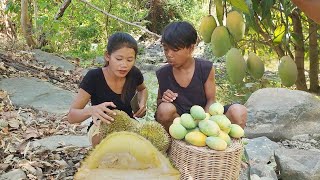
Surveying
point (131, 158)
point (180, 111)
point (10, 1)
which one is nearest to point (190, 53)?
point (180, 111)

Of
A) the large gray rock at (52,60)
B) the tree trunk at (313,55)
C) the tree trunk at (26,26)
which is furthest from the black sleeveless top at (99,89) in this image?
the tree trunk at (26,26)

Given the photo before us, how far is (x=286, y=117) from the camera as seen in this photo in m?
3.49

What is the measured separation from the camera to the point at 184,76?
7.38 ft

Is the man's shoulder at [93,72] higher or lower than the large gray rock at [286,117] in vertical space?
higher

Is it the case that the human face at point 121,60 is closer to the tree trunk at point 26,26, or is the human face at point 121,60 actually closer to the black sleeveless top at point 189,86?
the black sleeveless top at point 189,86

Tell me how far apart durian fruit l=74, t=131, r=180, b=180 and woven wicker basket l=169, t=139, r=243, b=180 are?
0.24ft

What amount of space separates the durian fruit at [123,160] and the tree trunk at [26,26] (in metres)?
4.51

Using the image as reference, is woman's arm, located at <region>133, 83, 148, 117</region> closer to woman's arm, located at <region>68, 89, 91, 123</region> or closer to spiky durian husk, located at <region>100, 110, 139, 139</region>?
woman's arm, located at <region>68, 89, 91, 123</region>

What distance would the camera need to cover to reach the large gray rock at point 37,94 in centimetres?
370

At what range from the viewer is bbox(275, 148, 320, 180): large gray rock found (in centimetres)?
260

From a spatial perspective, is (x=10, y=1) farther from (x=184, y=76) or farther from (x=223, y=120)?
(x=223, y=120)

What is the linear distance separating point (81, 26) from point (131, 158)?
239 inches

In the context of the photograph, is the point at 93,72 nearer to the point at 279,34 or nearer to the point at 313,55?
the point at 279,34

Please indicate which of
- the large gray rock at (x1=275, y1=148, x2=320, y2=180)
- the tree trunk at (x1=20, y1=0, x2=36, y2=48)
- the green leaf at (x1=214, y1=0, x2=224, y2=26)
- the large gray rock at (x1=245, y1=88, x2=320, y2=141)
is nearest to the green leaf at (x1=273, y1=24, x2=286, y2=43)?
the green leaf at (x1=214, y1=0, x2=224, y2=26)
